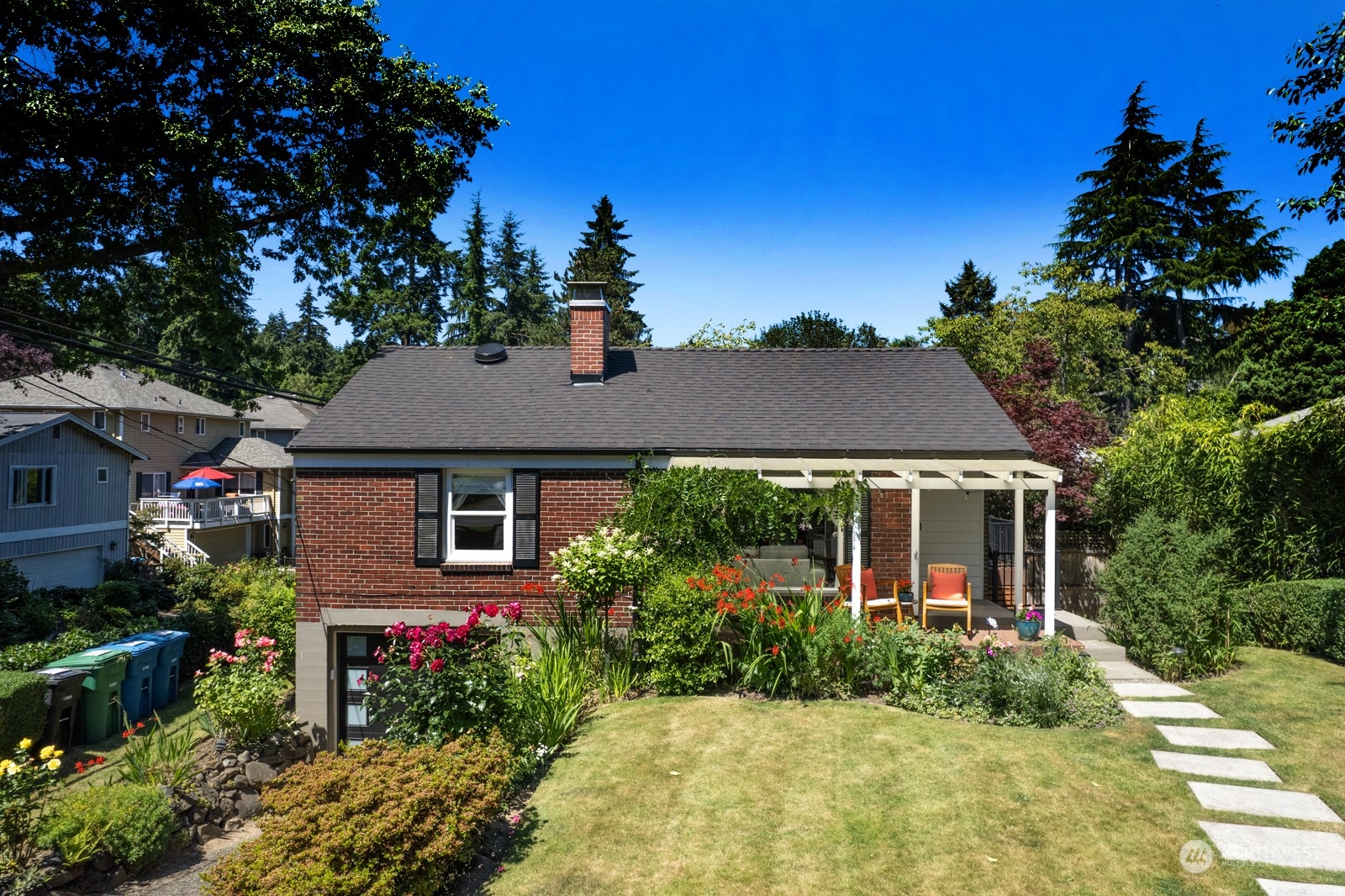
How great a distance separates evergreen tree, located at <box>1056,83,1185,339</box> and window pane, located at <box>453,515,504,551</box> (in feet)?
99.3

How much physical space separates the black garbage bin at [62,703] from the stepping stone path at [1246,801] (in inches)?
638

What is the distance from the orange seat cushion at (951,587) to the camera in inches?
422

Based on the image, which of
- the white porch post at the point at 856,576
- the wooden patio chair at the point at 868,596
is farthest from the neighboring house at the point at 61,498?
the white porch post at the point at 856,576

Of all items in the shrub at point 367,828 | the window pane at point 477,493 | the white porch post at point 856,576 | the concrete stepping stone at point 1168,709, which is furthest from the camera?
the window pane at point 477,493

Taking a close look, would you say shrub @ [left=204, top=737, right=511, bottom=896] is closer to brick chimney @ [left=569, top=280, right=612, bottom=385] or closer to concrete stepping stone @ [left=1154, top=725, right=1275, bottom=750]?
concrete stepping stone @ [left=1154, top=725, right=1275, bottom=750]

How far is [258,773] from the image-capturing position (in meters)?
9.33

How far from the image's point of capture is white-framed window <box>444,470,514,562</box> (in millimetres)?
11812

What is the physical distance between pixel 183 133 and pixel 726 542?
10827mm

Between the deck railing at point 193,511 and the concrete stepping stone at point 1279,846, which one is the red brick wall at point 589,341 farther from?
the deck railing at point 193,511

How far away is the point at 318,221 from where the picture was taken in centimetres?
1580

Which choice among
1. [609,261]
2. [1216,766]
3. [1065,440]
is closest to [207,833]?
[1216,766]

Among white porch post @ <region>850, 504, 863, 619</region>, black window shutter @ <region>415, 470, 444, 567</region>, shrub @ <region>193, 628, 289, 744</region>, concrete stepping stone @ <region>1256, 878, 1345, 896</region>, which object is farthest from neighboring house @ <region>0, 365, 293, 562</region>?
concrete stepping stone @ <region>1256, 878, 1345, 896</region>

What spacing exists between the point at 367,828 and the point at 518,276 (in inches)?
2173

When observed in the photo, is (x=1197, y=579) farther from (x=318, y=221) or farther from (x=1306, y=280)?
(x=1306, y=280)
